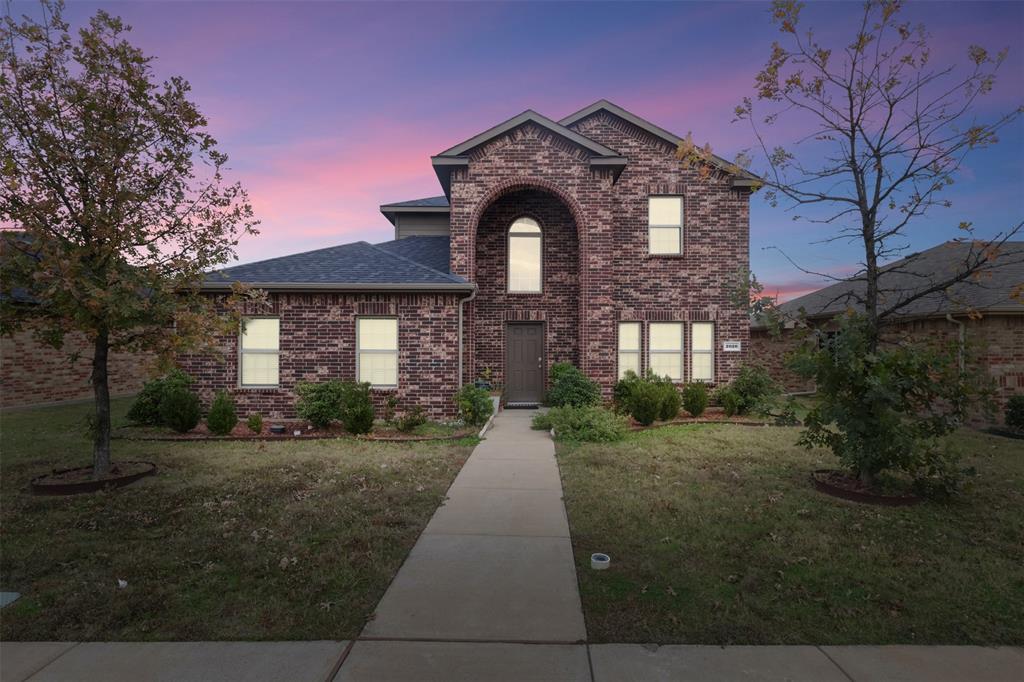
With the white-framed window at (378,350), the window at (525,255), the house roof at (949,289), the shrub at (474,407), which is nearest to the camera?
the house roof at (949,289)

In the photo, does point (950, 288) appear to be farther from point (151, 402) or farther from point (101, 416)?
point (151, 402)

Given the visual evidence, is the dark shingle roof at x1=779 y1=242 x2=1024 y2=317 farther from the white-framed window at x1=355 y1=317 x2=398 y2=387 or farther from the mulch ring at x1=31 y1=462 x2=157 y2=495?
the mulch ring at x1=31 y1=462 x2=157 y2=495

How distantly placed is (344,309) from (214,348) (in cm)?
479

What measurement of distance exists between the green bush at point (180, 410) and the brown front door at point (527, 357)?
832 centimetres

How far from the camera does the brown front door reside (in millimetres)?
16172

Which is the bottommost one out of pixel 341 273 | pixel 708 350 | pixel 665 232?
pixel 708 350

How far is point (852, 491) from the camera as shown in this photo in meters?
7.21

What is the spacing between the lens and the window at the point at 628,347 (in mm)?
15789

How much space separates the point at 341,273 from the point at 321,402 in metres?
3.54

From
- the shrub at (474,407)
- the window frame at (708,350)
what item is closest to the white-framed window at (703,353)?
the window frame at (708,350)

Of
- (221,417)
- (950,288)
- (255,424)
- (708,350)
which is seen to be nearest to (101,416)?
(221,417)

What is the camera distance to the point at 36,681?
10.7ft

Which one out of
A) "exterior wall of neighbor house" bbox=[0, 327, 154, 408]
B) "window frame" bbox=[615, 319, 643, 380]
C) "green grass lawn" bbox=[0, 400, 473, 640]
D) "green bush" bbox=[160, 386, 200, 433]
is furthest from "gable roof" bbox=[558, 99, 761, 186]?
"exterior wall of neighbor house" bbox=[0, 327, 154, 408]

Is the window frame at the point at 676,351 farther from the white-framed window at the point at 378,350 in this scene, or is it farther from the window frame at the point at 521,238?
the white-framed window at the point at 378,350
